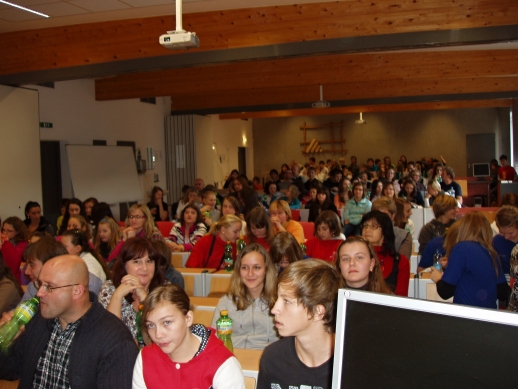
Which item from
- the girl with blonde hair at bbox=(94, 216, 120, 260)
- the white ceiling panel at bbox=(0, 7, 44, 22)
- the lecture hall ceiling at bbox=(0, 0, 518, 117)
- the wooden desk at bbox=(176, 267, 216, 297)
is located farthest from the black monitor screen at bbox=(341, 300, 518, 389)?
the white ceiling panel at bbox=(0, 7, 44, 22)

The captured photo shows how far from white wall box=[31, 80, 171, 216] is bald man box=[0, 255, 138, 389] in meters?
9.39

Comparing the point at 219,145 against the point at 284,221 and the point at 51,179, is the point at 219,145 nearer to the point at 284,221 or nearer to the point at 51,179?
the point at 51,179

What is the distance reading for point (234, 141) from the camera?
76.1 ft

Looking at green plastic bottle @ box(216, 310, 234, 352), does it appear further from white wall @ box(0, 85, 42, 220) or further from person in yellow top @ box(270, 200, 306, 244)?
white wall @ box(0, 85, 42, 220)

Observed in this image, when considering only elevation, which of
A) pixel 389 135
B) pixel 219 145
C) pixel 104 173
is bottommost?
pixel 104 173

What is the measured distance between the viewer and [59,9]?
704 centimetres

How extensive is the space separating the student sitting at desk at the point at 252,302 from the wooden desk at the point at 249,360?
295 mm

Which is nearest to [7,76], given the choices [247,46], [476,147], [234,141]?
[247,46]

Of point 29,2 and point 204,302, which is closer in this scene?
point 204,302

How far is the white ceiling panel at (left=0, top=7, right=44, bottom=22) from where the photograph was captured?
704 centimetres

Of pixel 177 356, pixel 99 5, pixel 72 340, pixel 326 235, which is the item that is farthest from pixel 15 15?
pixel 177 356

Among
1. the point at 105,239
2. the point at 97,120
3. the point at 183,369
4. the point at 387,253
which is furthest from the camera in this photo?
the point at 97,120

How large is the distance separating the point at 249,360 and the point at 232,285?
26.9 inches

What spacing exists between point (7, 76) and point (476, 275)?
7841mm
